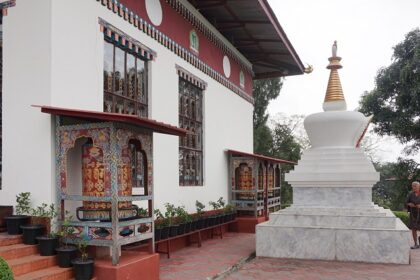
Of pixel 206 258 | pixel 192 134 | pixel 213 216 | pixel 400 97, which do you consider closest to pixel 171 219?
pixel 206 258

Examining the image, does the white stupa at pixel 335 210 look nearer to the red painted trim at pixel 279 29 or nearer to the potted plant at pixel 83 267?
the red painted trim at pixel 279 29

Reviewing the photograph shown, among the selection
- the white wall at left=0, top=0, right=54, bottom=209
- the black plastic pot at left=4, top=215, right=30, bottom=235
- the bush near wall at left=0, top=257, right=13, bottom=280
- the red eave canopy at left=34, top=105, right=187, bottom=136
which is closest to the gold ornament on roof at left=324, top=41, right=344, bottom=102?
the red eave canopy at left=34, top=105, right=187, bottom=136

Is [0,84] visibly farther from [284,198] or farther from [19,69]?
[284,198]

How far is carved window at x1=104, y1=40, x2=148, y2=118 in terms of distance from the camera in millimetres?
7762

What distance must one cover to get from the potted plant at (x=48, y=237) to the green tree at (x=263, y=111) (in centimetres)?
1722

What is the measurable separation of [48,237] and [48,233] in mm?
146

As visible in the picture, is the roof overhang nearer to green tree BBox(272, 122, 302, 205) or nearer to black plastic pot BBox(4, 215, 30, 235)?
green tree BBox(272, 122, 302, 205)

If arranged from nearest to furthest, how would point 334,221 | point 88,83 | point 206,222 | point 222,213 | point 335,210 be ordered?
point 88,83 → point 334,221 → point 335,210 → point 206,222 → point 222,213

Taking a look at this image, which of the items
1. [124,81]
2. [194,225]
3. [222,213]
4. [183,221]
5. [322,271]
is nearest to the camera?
[322,271]

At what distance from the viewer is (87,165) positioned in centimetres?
633

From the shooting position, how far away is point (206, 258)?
8.44 metres

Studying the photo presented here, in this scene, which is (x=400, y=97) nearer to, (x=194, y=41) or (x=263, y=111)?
(x=263, y=111)

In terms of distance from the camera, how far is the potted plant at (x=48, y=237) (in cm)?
565

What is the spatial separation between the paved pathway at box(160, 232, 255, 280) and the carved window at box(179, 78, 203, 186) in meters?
1.57
